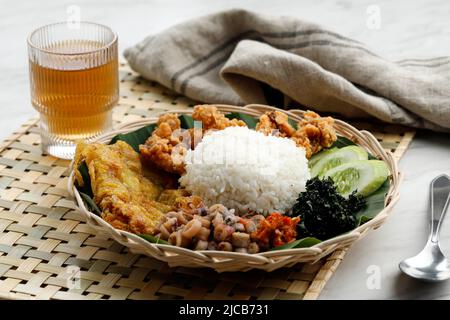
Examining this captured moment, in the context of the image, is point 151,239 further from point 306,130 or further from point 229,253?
point 306,130

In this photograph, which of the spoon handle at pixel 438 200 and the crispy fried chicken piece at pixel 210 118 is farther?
the crispy fried chicken piece at pixel 210 118

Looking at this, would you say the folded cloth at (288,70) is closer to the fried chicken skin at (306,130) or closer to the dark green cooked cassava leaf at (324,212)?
the fried chicken skin at (306,130)

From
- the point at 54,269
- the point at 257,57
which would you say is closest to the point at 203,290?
the point at 54,269

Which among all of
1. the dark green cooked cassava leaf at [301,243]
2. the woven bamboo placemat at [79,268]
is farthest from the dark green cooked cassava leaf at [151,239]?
the dark green cooked cassava leaf at [301,243]

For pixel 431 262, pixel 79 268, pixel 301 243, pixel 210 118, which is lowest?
pixel 79 268

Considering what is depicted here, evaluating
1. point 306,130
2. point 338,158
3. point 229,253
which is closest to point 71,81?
point 306,130

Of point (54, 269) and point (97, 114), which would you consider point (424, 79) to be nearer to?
point (97, 114)
